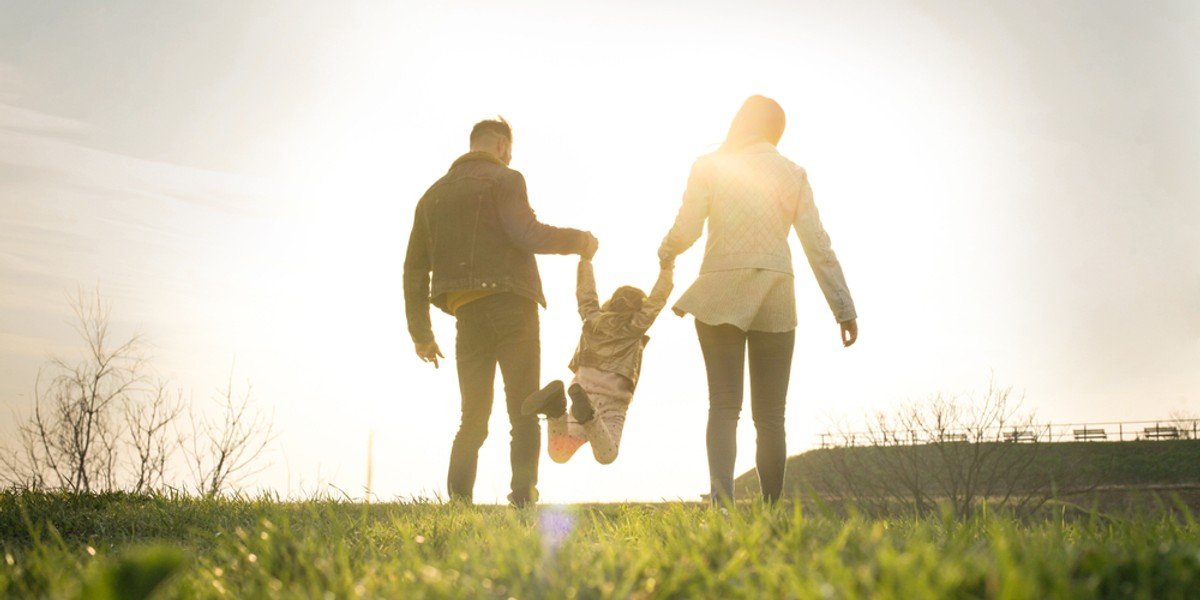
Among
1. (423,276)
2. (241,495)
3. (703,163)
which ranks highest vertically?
(703,163)

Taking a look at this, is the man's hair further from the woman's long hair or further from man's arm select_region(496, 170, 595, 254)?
the woman's long hair

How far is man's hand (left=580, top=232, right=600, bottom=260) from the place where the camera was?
21.6ft

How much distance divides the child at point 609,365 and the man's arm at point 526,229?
1.67 ft

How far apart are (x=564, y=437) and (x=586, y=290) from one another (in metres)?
1.15

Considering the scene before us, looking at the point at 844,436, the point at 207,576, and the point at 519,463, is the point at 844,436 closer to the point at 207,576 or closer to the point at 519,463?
the point at 519,463

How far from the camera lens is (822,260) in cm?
568

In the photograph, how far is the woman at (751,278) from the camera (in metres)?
5.35

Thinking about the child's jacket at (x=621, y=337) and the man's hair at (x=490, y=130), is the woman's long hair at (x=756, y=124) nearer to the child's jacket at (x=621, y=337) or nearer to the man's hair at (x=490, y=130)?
the child's jacket at (x=621, y=337)

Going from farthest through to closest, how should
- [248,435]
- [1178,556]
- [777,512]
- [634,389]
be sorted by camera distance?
[248,435]
[634,389]
[777,512]
[1178,556]

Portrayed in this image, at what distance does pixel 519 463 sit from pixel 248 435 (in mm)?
7608

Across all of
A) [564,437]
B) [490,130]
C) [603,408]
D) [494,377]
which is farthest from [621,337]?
[490,130]

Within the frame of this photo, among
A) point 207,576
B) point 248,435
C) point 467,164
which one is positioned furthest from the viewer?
point 248,435

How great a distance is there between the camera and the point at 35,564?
2.61 m

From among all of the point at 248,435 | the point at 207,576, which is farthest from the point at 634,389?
the point at 248,435
